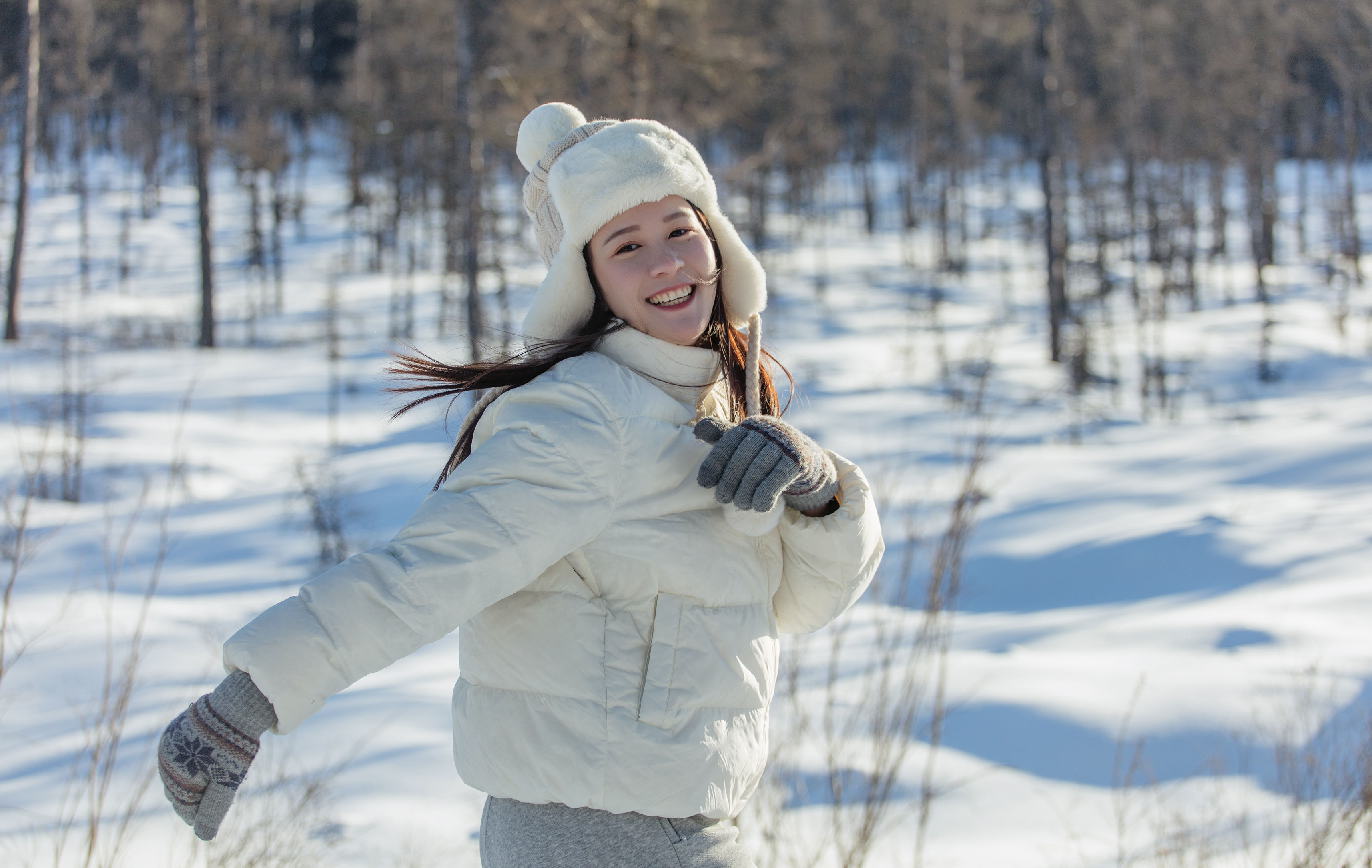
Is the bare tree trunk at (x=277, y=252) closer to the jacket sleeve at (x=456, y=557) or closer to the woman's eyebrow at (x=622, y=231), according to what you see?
the woman's eyebrow at (x=622, y=231)

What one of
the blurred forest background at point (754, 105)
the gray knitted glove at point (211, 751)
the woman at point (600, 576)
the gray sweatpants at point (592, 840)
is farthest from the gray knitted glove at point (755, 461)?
the blurred forest background at point (754, 105)

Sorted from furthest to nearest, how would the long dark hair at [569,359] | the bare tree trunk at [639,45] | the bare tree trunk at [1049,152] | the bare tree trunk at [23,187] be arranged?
1. the bare tree trunk at [23,187]
2. the bare tree trunk at [1049,152]
3. the bare tree trunk at [639,45]
4. the long dark hair at [569,359]

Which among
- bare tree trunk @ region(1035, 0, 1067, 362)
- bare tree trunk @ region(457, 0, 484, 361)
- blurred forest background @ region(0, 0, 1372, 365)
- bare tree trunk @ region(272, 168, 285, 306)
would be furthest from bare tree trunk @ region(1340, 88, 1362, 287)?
bare tree trunk @ region(272, 168, 285, 306)

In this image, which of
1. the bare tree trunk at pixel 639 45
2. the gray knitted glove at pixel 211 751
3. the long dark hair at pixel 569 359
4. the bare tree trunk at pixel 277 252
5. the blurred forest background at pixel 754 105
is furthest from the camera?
the bare tree trunk at pixel 277 252

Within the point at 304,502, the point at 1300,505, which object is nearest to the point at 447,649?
the point at 304,502

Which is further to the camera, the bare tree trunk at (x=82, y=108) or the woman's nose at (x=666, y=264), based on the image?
the bare tree trunk at (x=82, y=108)

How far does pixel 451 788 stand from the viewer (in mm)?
3102

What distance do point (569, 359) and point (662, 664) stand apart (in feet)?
1.47

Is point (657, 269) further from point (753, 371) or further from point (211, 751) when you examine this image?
point (211, 751)

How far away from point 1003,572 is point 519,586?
6075 millimetres

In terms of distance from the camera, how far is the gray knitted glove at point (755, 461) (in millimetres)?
1234

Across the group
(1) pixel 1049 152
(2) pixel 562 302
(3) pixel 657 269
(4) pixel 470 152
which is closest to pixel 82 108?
(4) pixel 470 152

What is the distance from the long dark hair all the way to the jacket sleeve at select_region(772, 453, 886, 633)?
0.66 ft

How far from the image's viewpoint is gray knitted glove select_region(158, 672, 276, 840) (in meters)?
1.08
